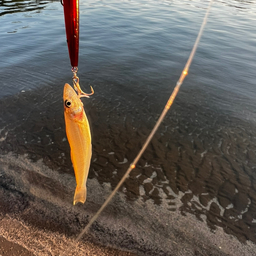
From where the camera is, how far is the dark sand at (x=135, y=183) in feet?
13.5

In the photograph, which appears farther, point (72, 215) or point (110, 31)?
point (110, 31)

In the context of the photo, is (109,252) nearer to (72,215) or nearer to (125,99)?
(72,215)

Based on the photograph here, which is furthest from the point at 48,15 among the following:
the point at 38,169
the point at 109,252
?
the point at 109,252

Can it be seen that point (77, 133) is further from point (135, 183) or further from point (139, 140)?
point (139, 140)

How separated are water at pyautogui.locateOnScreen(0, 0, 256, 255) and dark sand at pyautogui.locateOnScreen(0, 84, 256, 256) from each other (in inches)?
1.0

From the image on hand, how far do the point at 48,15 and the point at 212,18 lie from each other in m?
13.2

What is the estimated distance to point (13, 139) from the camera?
20.7 ft

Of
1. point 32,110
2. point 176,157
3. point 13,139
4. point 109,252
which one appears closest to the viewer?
point 109,252

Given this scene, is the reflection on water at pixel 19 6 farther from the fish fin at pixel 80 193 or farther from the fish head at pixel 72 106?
the fish fin at pixel 80 193

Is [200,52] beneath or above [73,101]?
beneath

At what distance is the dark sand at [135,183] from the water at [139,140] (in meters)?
0.03

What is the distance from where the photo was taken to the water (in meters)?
4.38

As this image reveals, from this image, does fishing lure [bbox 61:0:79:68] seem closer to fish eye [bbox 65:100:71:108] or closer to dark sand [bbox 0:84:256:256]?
fish eye [bbox 65:100:71:108]

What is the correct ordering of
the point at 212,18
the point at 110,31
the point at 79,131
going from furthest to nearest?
1. the point at 212,18
2. the point at 110,31
3. the point at 79,131
